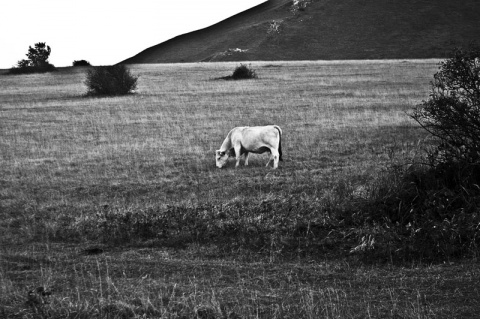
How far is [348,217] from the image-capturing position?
11.1 metres

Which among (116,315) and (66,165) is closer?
(116,315)

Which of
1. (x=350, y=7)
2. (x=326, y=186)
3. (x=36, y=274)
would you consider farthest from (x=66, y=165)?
(x=350, y=7)

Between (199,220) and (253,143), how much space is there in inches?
242

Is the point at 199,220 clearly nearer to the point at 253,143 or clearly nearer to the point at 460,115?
the point at 460,115

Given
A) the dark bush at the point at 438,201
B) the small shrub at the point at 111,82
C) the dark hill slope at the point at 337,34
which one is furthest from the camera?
the dark hill slope at the point at 337,34

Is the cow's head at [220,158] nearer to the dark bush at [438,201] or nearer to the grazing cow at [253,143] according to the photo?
the grazing cow at [253,143]

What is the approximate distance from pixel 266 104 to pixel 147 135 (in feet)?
32.8

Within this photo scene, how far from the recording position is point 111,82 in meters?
41.6

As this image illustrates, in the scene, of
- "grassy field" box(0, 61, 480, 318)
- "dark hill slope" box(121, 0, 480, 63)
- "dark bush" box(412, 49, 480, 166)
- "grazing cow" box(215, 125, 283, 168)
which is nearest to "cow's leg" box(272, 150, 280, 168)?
"grazing cow" box(215, 125, 283, 168)

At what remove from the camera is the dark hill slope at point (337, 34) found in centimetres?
11106

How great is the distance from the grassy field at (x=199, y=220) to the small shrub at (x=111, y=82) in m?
10.8

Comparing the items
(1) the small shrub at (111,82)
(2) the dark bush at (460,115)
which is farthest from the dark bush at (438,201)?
(1) the small shrub at (111,82)

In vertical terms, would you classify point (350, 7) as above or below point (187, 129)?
above

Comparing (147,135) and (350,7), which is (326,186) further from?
(350,7)
